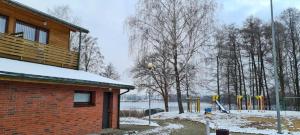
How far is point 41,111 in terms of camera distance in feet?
33.9

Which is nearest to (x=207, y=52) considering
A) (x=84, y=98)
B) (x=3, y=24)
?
(x=84, y=98)

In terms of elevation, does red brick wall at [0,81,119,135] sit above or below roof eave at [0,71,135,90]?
below

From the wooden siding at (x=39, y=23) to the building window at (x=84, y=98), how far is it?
12.9ft

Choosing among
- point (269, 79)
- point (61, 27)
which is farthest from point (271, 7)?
point (269, 79)

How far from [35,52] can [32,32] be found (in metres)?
1.50

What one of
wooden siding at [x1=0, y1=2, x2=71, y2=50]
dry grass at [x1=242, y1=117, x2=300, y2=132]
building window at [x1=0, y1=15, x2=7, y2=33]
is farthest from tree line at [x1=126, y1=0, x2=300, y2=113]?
building window at [x1=0, y1=15, x2=7, y2=33]

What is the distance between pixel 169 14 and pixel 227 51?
1235cm

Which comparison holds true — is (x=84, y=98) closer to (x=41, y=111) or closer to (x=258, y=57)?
(x=41, y=111)

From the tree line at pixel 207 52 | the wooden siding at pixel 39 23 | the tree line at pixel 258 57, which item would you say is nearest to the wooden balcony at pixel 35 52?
the wooden siding at pixel 39 23

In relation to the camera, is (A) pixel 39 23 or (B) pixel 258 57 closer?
(A) pixel 39 23

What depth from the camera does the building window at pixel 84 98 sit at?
12.5 m

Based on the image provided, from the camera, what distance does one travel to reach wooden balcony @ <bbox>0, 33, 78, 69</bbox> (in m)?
11.8

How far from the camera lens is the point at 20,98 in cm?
953

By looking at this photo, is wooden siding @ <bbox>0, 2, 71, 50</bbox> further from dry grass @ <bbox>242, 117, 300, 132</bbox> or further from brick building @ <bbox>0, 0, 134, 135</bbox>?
dry grass @ <bbox>242, 117, 300, 132</bbox>
